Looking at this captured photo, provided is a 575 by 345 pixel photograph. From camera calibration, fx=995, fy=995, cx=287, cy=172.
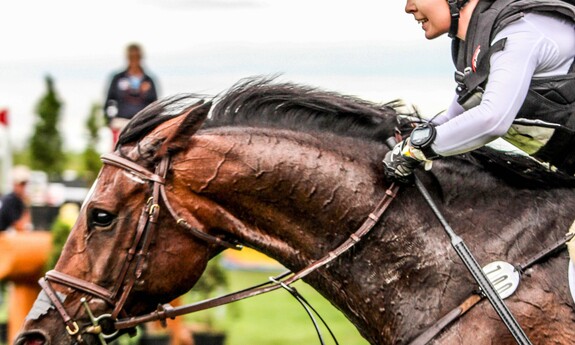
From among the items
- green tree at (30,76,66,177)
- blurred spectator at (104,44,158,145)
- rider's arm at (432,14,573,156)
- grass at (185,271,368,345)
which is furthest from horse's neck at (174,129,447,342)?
green tree at (30,76,66,177)

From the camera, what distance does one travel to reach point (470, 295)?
3.57 m

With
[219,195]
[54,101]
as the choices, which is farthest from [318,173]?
[54,101]

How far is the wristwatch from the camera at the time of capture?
357 cm

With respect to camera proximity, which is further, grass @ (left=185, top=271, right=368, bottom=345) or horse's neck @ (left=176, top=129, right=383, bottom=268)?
grass @ (left=185, top=271, right=368, bottom=345)

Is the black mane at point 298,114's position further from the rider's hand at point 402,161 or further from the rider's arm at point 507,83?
the rider's arm at point 507,83

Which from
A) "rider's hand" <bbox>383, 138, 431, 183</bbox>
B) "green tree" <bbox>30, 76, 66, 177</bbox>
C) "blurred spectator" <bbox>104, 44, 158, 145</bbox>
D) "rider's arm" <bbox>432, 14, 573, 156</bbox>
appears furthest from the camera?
"green tree" <bbox>30, 76, 66, 177</bbox>

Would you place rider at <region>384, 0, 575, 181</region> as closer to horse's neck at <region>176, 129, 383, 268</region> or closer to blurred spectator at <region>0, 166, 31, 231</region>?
horse's neck at <region>176, 129, 383, 268</region>

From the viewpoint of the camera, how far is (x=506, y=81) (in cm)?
340

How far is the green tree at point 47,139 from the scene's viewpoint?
26.1 metres

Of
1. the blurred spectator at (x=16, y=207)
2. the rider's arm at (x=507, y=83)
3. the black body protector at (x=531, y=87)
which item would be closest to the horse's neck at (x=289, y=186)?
the rider's arm at (x=507, y=83)

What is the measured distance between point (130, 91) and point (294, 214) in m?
6.27

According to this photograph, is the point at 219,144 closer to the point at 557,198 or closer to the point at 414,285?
the point at 414,285

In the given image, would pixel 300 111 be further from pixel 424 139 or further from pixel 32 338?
pixel 32 338

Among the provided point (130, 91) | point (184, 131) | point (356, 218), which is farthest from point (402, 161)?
point (130, 91)
